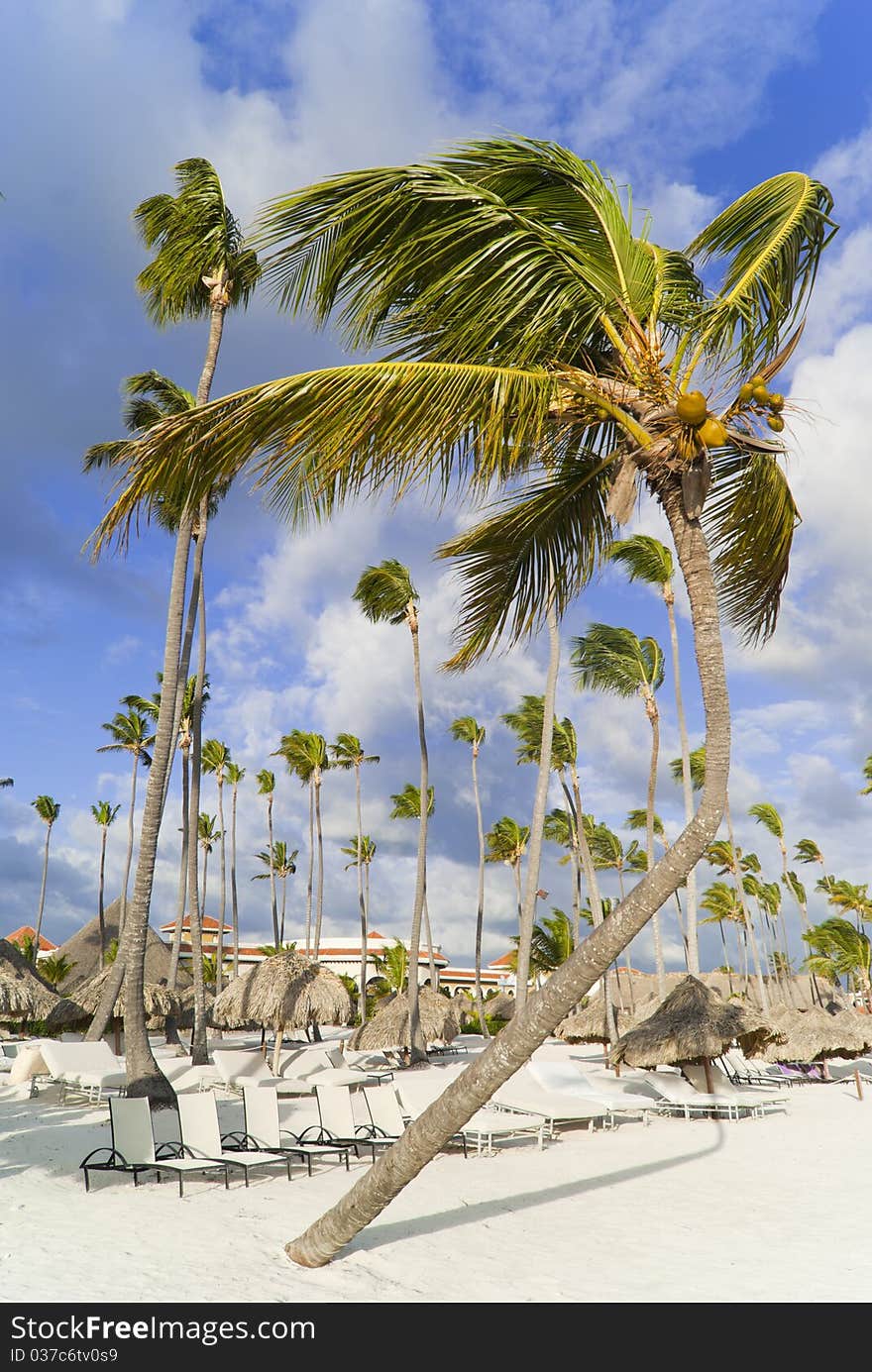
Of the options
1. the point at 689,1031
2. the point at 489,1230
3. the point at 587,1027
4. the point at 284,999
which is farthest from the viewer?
the point at 587,1027

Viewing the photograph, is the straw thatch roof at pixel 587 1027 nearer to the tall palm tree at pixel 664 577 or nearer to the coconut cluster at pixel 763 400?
the tall palm tree at pixel 664 577

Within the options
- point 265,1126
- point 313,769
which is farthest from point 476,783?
point 265,1126

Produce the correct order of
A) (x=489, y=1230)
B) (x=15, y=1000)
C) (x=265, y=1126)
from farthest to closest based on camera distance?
(x=15, y=1000) → (x=265, y=1126) → (x=489, y=1230)

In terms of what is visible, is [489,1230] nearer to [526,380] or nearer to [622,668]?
[526,380]

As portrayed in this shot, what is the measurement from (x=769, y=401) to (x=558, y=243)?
1.56 meters

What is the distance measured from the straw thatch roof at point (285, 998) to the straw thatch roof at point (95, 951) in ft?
68.3

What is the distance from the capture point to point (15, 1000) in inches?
766

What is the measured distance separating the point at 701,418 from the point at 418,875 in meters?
21.7

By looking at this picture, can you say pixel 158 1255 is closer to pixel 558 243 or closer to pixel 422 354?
pixel 422 354

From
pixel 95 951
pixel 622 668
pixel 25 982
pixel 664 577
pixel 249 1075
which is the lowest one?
pixel 249 1075

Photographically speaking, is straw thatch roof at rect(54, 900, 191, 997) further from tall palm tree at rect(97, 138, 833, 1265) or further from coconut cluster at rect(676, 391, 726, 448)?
coconut cluster at rect(676, 391, 726, 448)

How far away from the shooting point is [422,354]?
5.81 meters

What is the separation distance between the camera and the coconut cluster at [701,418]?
4.73 metres
